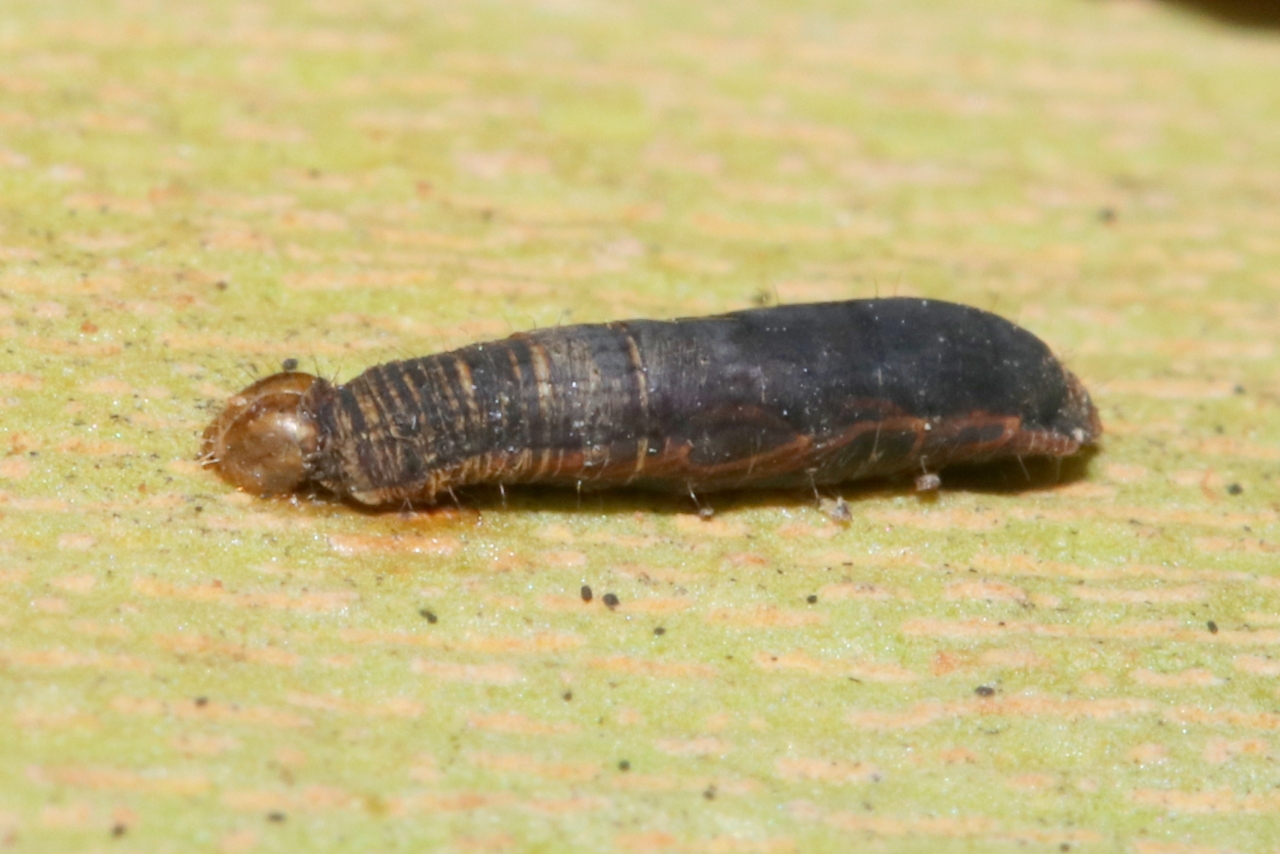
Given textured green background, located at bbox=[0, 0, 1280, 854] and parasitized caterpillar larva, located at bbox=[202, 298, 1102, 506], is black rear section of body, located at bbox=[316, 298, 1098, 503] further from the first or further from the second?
textured green background, located at bbox=[0, 0, 1280, 854]

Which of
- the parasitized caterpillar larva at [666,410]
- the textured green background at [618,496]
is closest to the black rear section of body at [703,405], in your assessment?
the parasitized caterpillar larva at [666,410]

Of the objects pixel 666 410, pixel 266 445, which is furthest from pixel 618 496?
pixel 266 445

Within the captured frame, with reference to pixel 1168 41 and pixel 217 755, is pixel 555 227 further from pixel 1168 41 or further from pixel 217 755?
pixel 1168 41

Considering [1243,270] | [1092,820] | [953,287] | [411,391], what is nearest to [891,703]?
[1092,820]

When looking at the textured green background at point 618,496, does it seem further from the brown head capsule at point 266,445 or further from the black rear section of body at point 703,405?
the black rear section of body at point 703,405

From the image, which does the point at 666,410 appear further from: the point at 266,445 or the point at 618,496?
the point at 266,445

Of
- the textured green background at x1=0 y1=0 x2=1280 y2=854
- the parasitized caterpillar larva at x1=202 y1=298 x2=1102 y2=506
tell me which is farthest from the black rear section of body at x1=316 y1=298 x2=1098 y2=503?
the textured green background at x1=0 y1=0 x2=1280 y2=854
